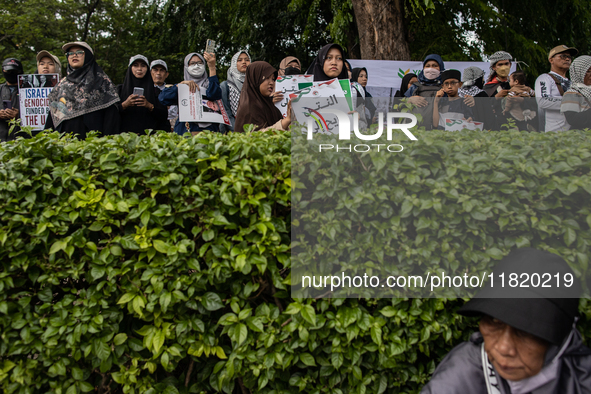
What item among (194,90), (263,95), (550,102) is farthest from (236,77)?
(550,102)

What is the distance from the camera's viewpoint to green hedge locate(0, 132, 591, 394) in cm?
205

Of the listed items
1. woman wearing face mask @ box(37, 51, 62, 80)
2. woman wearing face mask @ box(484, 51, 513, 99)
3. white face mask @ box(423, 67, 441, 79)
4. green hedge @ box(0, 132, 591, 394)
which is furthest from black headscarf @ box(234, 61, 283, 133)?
woman wearing face mask @ box(484, 51, 513, 99)

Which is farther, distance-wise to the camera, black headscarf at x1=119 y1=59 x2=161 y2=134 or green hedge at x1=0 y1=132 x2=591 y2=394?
black headscarf at x1=119 y1=59 x2=161 y2=134

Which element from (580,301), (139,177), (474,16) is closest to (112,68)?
(474,16)

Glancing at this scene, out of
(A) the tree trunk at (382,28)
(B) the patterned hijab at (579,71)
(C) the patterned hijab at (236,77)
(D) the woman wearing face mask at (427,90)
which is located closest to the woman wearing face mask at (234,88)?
(C) the patterned hijab at (236,77)

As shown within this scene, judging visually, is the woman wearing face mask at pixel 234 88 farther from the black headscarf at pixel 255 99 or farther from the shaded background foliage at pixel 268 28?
the shaded background foliage at pixel 268 28

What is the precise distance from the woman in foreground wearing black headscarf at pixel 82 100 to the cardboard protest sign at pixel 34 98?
32 centimetres

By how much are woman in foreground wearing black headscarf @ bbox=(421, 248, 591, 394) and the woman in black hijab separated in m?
4.23

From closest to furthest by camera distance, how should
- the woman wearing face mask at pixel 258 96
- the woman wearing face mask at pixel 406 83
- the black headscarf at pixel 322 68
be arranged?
the black headscarf at pixel 322 68
the woman wearing face mask at pixel 258 96
the woman wearing face mask at pixel 406 83

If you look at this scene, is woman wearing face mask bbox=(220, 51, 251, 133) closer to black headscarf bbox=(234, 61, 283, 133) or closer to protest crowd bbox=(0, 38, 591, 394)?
protest crowd bbox=(0, 38, 591, 394)

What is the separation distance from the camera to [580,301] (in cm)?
203

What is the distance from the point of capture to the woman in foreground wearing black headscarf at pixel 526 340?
1691mm

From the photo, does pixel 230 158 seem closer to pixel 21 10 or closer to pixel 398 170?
pixel 398 170

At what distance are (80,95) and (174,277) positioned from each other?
3.29 meters
